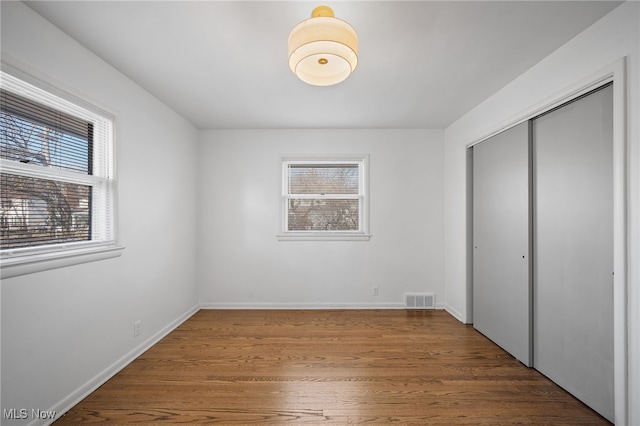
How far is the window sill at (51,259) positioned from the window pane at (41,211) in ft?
0.37

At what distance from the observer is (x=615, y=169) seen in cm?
175

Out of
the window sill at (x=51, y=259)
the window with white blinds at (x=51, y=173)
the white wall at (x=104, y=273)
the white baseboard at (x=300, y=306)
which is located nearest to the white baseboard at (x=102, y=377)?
the white wall at (x=104, y=273)

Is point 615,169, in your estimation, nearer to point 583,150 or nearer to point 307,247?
point 583,150

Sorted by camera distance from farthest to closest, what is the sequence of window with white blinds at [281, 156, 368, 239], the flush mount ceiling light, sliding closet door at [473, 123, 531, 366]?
window with white blinds at [281, 156, 368, 239]
sliding closet door at [473, 123, 531, 366]
the flush mount ceiling light

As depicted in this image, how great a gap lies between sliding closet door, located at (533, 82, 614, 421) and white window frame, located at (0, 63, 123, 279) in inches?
143

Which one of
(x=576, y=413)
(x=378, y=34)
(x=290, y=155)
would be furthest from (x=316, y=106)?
(x=576, y=413)

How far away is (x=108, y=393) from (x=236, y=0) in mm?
2876

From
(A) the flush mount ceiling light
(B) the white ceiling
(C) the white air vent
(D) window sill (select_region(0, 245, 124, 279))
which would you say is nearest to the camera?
(A) the flush mount ceiling light

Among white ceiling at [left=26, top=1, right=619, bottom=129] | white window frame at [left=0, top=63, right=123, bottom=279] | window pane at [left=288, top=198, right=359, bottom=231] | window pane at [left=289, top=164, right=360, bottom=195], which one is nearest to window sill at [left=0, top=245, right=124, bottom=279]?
white window frame at [left=0, top=63, right=123, bottom=279]

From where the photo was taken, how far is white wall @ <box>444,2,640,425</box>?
5.38 feet

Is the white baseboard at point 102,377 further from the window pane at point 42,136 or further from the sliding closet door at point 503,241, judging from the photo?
the sliding closet door at point 503,241

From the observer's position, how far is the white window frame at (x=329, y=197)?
4.18 metres

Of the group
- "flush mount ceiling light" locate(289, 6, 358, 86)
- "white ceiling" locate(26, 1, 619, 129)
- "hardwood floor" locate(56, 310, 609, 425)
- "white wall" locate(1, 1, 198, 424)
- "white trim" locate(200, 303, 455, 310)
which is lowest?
"hardwood floor" locate(56, 310, 609, 425)

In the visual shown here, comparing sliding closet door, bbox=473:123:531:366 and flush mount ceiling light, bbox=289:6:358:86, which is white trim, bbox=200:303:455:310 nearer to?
sliding closet door, bbox=473:123:531:366
